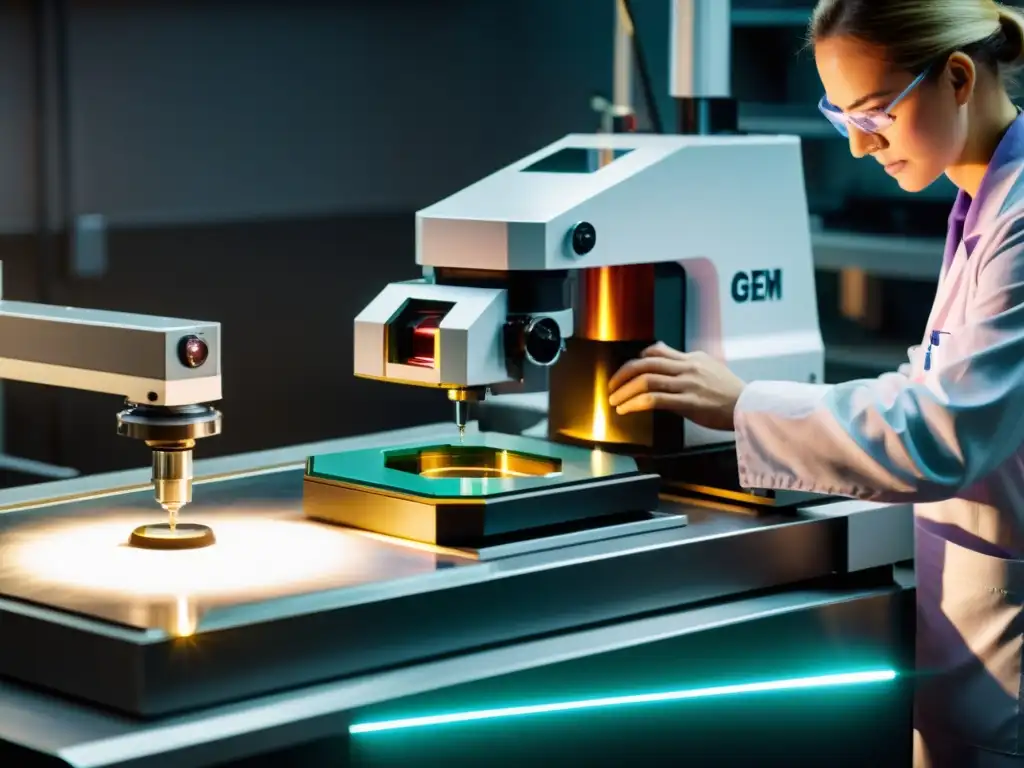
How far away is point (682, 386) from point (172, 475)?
525 mm

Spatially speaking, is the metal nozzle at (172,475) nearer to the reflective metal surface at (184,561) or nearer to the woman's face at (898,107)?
the reflective metal surface at (184,561)

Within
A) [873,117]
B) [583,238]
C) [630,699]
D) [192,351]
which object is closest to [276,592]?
[192,351]

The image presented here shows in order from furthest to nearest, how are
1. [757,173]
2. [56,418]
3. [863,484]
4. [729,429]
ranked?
[56,418] < [757,173] < [729,429] < [863,484]

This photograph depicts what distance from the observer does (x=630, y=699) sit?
1543mm

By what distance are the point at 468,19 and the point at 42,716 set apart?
13.2 ft

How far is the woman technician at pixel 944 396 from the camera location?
155cm

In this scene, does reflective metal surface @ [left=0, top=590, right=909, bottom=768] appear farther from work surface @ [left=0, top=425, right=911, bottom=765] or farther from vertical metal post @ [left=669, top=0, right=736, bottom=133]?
vertical metal post @ [left=669, top=0, right=736, bottom=133]

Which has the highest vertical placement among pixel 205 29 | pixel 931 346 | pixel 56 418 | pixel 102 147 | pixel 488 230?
pixel 205 29

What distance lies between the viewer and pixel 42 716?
1.31 metres

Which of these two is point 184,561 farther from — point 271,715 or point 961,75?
point 961,75

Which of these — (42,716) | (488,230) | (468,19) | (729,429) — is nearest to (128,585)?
(42,716)

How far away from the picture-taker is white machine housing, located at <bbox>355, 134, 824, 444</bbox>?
63.8 inches

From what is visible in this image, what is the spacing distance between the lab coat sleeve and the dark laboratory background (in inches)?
92.6

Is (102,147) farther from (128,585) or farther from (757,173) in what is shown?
(128,585)
